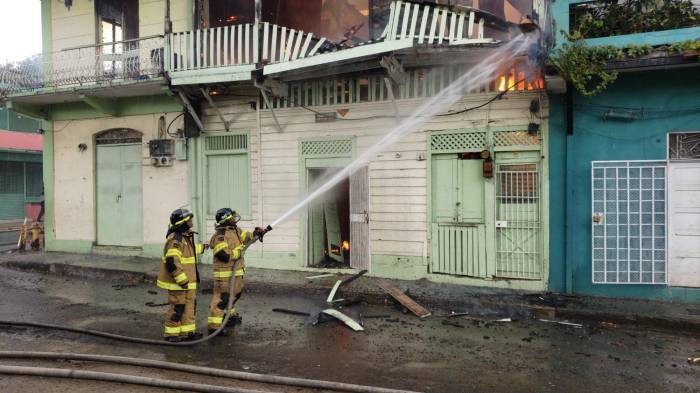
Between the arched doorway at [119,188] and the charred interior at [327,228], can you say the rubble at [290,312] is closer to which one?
the charred interior at [327,228]

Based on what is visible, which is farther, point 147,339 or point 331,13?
point 331,13

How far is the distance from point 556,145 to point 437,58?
2.75 metres

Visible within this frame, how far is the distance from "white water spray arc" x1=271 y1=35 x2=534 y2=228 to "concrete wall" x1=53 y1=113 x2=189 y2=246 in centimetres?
335

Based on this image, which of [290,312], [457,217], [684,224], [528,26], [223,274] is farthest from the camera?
[457,217]

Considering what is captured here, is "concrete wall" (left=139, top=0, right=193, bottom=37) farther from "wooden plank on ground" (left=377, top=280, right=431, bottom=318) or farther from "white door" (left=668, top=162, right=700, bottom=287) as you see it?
"white door" (left=668, top=162, right=700, bottom=287)

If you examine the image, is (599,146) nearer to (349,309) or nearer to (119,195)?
(349,309)

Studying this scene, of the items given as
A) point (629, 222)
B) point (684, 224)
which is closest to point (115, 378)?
point (629, 222)

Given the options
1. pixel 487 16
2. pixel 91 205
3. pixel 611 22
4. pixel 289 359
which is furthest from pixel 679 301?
pixel 91 205

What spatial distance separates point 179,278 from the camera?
5.91m

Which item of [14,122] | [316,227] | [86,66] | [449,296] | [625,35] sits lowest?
[449,296]

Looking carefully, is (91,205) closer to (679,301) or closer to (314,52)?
(314,52)

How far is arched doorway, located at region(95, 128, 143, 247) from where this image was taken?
12.5 meters

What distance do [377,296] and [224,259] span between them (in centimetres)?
322

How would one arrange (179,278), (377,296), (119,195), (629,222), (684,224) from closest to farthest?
(179,278), (684,224), (629,222), (377,296), (119,195)
